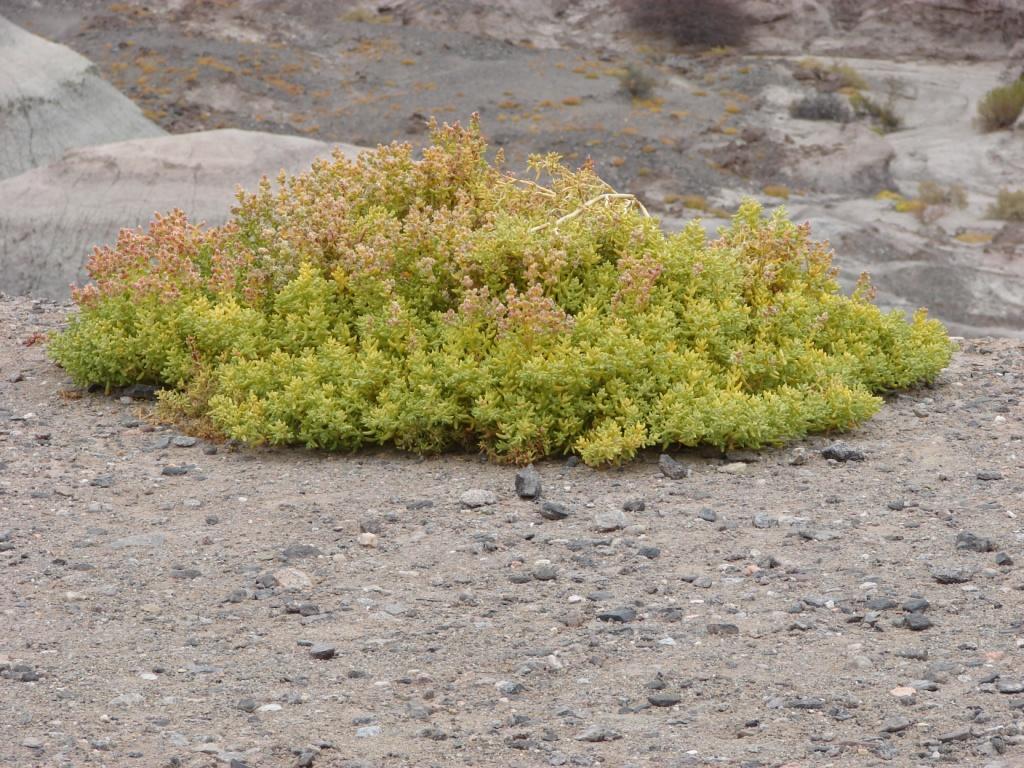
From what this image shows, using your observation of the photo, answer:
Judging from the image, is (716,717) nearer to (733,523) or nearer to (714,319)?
(733,523)

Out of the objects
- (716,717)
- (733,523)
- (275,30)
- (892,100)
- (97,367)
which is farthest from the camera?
(275,30)

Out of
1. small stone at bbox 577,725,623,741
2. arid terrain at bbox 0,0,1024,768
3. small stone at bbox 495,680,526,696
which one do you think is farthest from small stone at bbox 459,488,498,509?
small stone at bbox 577,725,623,741

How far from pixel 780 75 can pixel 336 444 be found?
21.1 m

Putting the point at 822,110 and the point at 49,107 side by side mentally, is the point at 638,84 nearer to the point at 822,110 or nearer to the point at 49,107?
the point at 822,110

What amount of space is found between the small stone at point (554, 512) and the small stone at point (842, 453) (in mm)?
1377

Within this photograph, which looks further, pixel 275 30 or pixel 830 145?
pixel 275 30

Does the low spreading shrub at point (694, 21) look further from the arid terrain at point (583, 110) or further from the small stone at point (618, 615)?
the small stone at point (618, 615)

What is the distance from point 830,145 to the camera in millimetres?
20812

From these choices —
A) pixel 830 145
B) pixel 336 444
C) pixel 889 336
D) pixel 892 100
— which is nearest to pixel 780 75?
pixel 892 100

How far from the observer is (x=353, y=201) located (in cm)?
729

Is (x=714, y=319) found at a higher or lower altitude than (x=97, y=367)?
higher

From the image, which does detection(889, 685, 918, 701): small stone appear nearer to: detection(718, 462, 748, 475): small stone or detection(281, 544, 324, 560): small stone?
detection(718, 462, 748, 475): small stone

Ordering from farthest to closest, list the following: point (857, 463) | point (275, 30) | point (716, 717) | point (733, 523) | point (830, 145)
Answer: point (275, 30), point (830, 145), point (857, 463), point (733, 523), point (716, 717)

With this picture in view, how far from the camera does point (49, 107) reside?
52.6 ft
